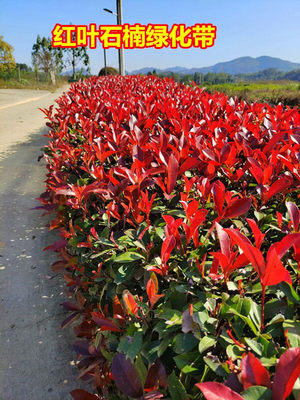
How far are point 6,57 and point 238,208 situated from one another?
1990 inches

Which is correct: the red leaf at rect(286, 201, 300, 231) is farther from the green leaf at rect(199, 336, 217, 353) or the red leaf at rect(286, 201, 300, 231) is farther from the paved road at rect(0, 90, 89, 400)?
the paved road at rect(0, 90, 89, 400)

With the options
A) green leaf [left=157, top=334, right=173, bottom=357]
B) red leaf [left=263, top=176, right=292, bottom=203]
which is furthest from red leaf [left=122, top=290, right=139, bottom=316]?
red leaf [left=263, top=176, right=292, bottom=203]

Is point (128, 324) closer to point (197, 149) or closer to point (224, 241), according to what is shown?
point (224, 241)

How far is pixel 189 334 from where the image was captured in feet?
2.89

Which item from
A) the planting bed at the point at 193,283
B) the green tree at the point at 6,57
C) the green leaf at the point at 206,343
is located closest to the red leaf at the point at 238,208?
the planting bed at the point at 193,283

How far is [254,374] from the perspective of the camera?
2.19 ft

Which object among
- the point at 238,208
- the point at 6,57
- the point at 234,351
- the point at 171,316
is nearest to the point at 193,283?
the point at 171,316

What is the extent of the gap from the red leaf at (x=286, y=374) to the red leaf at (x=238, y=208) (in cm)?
62

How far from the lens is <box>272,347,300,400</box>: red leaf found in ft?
1.94

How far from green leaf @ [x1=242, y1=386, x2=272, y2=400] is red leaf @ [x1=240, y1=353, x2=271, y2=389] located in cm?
2

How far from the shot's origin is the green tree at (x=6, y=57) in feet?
140

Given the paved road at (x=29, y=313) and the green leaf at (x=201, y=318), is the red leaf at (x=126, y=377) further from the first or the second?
the paved road at (x=29, y=313)

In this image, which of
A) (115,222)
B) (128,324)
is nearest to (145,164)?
(115,222)

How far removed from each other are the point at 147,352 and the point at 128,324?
133 millimetres
